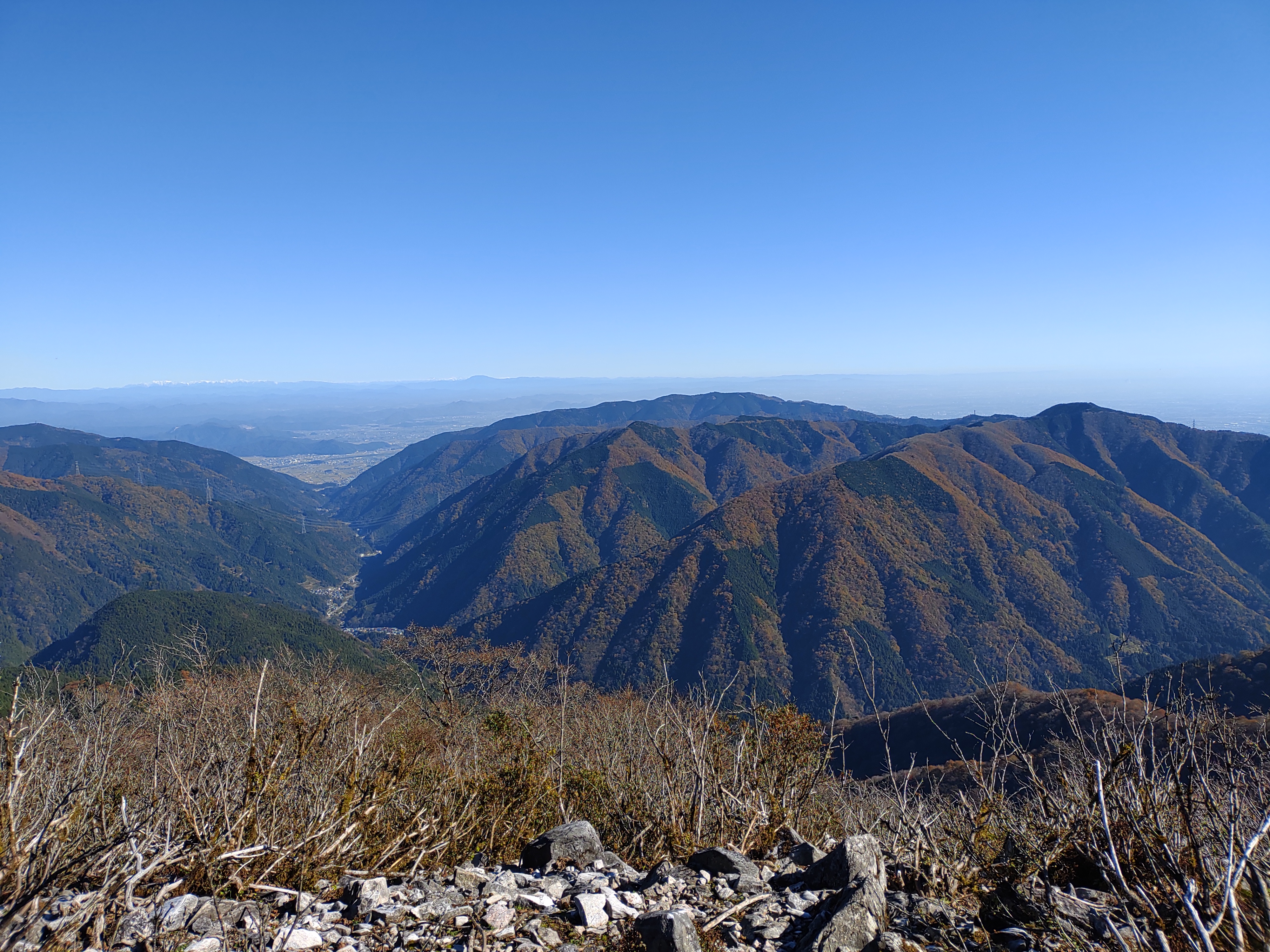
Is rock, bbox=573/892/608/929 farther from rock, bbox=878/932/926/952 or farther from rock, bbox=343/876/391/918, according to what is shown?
rock, bbox=878/932/926/952

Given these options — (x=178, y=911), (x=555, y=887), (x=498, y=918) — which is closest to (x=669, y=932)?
(x=498, y=918)

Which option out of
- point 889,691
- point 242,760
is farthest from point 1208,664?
point 889,691

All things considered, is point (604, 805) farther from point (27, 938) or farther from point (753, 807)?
point (27, 938)

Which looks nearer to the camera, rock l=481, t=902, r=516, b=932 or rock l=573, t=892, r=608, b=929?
rock l=481, t=902, r=516, b=932

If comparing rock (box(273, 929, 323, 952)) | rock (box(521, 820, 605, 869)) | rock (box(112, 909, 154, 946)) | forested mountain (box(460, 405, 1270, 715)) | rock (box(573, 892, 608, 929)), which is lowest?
forested mountain (box(460, 405, 1270, 715))

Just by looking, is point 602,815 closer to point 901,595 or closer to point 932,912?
point 932,912

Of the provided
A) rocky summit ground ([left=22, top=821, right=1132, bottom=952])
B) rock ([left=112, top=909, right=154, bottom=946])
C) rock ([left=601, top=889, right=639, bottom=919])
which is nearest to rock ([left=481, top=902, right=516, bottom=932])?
rocky summit ground ([left=22, top=821, right=1132, bottom=952])
